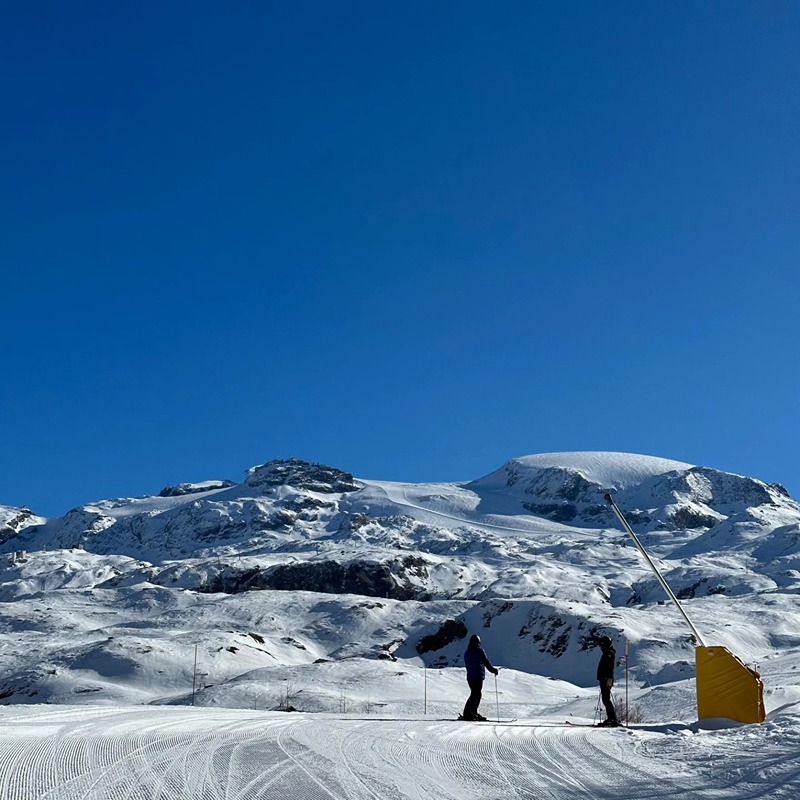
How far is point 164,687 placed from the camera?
53.2 m

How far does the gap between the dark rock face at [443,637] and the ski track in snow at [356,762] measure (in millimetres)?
71260

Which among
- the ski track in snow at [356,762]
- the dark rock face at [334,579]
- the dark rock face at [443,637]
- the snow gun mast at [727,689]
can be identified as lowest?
the ski track in snow at [356,762]

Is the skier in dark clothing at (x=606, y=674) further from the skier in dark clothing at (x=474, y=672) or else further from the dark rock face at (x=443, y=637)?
the dark rock face at (x=443, y=637)

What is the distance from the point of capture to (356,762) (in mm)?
8742

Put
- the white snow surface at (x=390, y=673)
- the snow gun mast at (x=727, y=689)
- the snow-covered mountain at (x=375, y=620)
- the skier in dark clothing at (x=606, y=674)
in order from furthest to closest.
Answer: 1. the snow-covered mountain at (x=375, y=620)
2. the skier in dark clothing at (x=606, y=674)
3. the snow gun mast at (x=727, y=689)
4. the white snow surface at (x=390, y=673)

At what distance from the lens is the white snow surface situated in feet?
26.2

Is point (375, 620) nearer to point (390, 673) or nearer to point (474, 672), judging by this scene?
point (390, 673)

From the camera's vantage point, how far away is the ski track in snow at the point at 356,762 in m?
7.07

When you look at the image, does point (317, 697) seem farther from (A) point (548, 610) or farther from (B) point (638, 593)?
(B) point (638, 593)

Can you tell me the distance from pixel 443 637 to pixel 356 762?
249 feet

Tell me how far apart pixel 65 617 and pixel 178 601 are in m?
15.4

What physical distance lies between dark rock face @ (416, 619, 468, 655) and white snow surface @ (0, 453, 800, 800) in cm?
29

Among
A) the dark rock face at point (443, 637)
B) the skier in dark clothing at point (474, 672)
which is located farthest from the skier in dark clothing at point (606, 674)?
the dark rock face at point (443, 637)

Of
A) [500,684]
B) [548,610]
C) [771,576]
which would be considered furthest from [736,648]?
[771,576]
